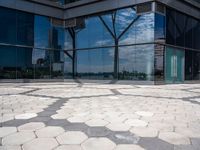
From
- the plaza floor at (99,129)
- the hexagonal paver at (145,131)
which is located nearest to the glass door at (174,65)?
the plaza floor at (99,129)

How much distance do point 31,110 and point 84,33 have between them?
648 inches

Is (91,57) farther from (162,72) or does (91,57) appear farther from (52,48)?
(162,72)

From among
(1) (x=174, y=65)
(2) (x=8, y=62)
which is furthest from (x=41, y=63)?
(1) (x=174, y=65)

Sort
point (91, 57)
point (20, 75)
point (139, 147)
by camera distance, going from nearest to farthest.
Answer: point (139, 147)
point (20, 75)
point (91, 57)

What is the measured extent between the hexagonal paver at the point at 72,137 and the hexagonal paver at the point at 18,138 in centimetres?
52

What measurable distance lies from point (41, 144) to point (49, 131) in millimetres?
710

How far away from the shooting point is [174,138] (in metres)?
4.08

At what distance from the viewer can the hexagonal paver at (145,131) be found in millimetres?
4289

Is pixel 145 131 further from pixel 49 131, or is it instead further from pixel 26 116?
pixel 26 116

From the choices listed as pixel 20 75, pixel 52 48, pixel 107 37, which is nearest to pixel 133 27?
pixel 107 37

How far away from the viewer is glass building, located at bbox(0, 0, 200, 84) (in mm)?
18312

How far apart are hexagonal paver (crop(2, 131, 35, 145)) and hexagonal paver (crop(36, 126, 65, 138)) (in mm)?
152

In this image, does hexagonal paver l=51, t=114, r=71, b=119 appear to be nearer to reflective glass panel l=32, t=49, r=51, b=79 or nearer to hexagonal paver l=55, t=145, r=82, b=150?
hexagonal paver l=55, t=145, r=82, b=150

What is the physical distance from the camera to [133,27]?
1877 cm
